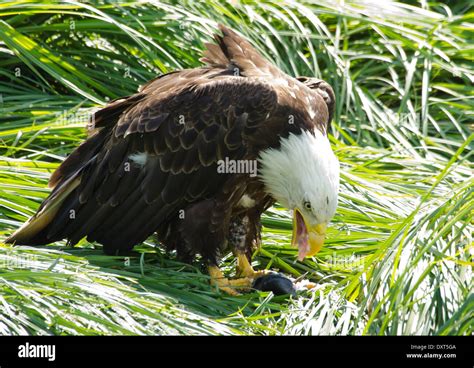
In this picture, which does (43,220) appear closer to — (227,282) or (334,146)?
(227,282)

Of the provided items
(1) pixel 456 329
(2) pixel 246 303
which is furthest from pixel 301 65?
(1) pixel 456 329

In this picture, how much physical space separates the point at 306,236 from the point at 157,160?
95 centimetres

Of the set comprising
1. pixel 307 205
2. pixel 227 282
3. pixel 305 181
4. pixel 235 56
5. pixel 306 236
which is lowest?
pixel 227 282

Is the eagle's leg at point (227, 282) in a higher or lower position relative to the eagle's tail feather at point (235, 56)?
lower

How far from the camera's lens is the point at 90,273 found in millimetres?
5398

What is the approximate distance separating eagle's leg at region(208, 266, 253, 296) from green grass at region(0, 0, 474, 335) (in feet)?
0.33

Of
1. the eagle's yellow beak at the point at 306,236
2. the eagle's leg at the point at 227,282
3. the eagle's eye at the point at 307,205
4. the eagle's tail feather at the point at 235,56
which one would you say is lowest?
the eagle's leg at the point at 227,282

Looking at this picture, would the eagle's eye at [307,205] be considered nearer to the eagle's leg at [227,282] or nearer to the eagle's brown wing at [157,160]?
the eagle's brown wing at [157,160]

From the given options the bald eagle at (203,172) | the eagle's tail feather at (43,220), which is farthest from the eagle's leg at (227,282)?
the eagle's tail feather at (43,220)

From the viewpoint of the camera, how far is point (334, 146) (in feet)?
24.5

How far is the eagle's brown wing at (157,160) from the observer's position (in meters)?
5.76

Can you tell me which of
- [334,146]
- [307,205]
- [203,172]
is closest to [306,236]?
[307,205]

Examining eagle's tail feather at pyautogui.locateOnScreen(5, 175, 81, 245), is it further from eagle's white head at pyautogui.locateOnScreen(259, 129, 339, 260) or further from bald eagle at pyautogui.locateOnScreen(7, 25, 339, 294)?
eagle's white head at pyautogui.locateOnScreen(259, 129, 339, 260)
